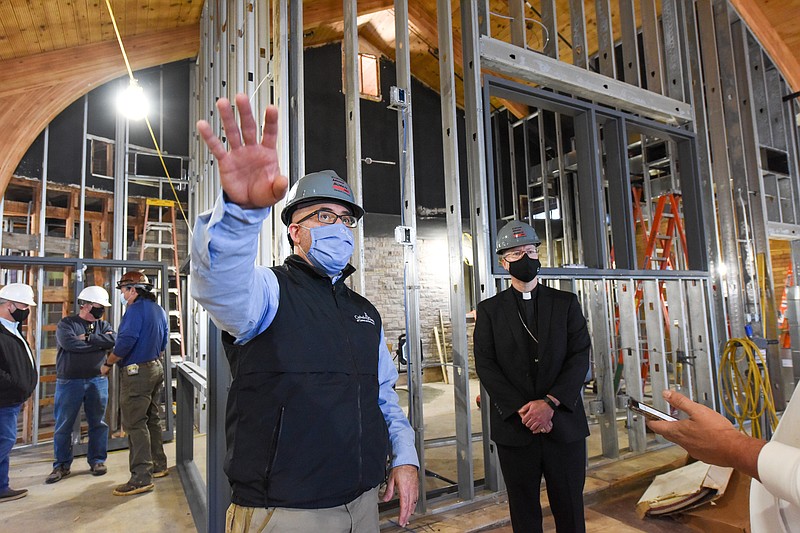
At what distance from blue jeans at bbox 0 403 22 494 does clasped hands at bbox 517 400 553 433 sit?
12.8 ft

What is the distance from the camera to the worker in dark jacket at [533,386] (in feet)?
6.84

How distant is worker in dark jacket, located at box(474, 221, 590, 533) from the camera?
208 centimetres

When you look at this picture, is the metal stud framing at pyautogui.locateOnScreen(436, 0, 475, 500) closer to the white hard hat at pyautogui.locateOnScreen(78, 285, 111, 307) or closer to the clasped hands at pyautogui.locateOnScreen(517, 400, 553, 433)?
the clasped hands at pyautogui.locateOnScreen(517, 400, 553, 433)

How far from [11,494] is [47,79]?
13.0ft

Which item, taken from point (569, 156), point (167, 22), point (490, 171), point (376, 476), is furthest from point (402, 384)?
point (376, 476)

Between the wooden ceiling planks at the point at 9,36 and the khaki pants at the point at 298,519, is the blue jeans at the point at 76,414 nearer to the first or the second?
the wooden ceiling planks at the point at 9,36

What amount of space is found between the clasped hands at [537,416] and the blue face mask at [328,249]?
115 cm

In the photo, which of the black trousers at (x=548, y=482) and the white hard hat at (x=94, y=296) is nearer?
the black trousers at (x=548, y=482)

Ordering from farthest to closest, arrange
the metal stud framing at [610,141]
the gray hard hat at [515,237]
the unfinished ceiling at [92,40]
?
1. the unfinished ceiling at [92,40]
2. the metal stud framing at [610,141]
3. the gray hard hat at [515,237]

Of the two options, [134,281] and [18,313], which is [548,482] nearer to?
[134,281]

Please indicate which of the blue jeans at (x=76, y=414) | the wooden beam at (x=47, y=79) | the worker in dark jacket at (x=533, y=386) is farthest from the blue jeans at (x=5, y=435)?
the worker in dark jacket at (x=533, y=386)

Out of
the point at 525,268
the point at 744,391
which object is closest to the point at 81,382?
the point at 525,268

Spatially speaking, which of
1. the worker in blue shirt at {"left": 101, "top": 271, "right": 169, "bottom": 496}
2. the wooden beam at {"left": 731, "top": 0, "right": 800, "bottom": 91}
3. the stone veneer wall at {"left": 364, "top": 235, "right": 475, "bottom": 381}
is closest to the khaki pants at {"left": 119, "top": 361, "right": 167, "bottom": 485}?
the worker in blue shirt at {"left": 101, "top": 271, "right": 169, "bottom": 496}

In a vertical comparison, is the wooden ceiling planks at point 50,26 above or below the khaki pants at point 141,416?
above
